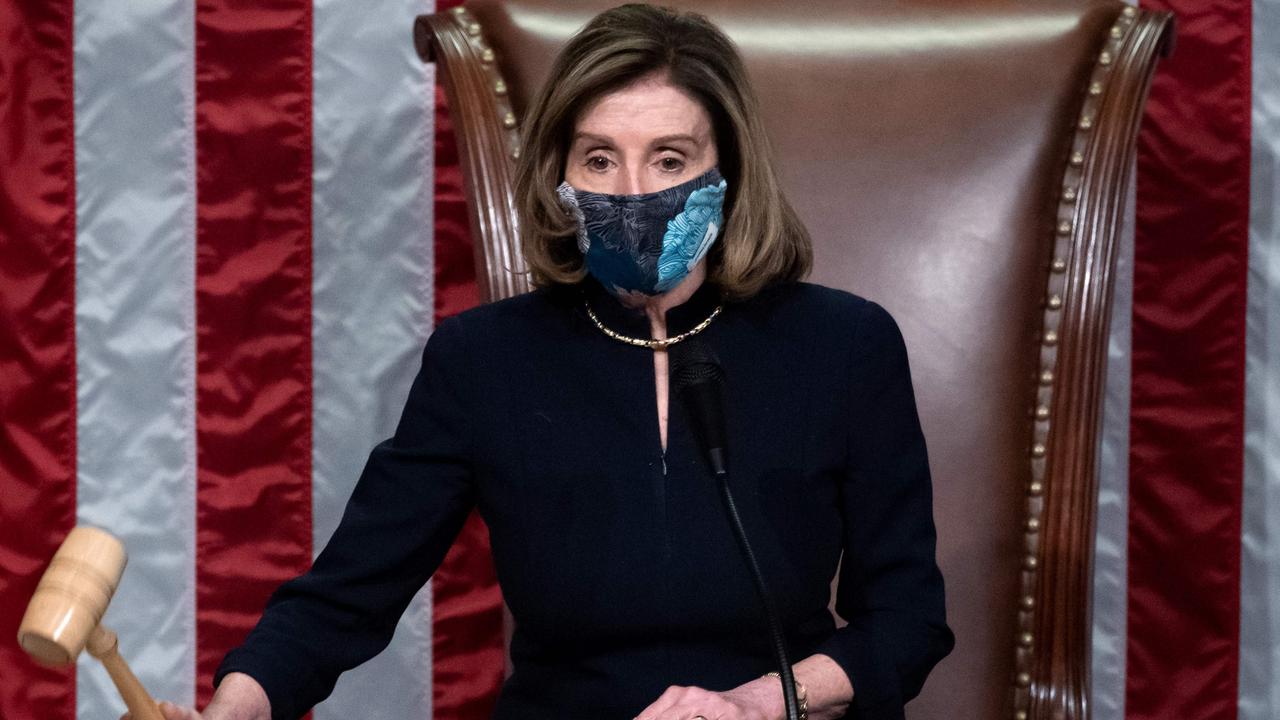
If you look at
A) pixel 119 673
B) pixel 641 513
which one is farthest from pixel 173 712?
pixel 641 513

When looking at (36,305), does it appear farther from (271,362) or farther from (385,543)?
(385,543)

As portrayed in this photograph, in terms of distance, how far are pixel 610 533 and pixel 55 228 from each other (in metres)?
1.09

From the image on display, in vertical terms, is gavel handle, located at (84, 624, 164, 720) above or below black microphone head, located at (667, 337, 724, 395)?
below

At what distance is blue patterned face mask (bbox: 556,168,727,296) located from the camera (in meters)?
1.47

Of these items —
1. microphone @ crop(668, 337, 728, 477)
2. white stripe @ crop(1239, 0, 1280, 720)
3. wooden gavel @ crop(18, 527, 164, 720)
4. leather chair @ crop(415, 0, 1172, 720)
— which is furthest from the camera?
white stripe @ crop(1239, 0, 1280, 720)

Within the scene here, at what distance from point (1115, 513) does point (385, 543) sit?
43.1 inches

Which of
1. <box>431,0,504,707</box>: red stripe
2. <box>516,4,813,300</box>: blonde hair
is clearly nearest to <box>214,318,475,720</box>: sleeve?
<box>516,4,813,300</box>: blonde hair

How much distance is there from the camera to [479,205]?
1910 millimetres

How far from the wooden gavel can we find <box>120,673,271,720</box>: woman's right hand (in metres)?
0.26

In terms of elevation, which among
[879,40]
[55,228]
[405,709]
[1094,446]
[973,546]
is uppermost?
[879,40]

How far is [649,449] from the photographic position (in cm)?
150

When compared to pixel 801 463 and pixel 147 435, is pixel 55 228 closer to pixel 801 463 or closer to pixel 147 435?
pixel 147 435

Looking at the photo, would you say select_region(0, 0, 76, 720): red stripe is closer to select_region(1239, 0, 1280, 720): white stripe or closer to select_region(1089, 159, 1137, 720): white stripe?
select_region(1089, 159, 1137, 720): white stripe

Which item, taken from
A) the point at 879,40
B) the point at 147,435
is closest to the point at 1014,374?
the point at 879,40
